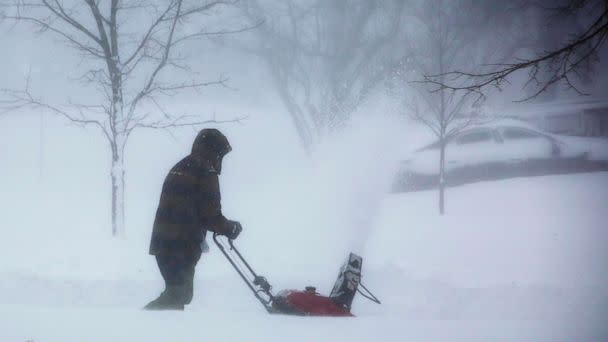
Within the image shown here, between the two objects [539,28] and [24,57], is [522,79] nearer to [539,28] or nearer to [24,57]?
[539,28]

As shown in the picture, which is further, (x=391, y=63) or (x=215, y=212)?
(x=391, y=63)

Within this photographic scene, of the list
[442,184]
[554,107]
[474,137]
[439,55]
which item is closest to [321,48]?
[439,55]

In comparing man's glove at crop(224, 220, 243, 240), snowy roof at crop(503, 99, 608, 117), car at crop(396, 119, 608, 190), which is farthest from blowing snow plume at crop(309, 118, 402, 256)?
man's glove at crop(224, 220, 243, 240)

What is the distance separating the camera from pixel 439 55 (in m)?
12.1

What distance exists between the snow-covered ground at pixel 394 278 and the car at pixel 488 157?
462 mm

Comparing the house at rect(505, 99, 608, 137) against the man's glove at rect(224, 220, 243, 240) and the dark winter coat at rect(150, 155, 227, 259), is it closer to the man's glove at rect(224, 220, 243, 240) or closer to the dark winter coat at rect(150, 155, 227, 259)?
the man's glove at rect(224, 220, 243, 240)

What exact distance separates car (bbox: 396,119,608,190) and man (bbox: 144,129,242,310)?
8.33m

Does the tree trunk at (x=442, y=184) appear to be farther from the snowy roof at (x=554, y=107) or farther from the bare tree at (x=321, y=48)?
the bare tree at (x=321, y=48)

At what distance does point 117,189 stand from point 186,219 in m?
5.33

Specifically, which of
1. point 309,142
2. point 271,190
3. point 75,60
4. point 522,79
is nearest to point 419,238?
point 271,190

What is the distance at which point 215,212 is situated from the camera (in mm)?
4418

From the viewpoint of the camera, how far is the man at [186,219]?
4.43 meters

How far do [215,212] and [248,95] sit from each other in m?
16.1

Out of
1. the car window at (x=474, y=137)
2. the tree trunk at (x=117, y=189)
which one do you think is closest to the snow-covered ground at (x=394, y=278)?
the tree trunk at (x=117, y=189)
